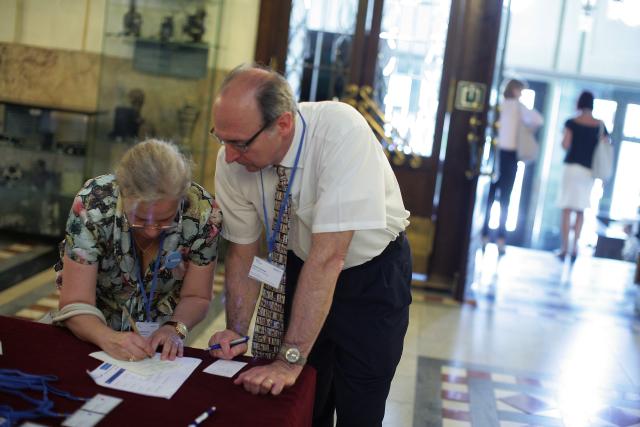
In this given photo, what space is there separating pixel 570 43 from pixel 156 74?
8.35 meters

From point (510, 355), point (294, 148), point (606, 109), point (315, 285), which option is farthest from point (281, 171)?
point (606, 109)

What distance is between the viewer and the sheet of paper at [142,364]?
208 cm

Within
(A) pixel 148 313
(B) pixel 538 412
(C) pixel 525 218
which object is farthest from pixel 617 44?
(A) pixel 148 313

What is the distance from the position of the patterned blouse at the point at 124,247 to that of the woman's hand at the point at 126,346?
256mm

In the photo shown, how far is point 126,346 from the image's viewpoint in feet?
7.09

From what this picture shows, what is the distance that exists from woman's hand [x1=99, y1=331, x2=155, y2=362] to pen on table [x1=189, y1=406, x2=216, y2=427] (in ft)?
1.29

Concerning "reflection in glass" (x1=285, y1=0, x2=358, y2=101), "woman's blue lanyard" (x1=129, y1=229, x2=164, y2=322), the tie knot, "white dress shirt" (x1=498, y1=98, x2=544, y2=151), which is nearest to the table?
"woman's blue lanyard" (x1=129, y1=229, x2=164, y2=322)

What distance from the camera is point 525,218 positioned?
502 inches

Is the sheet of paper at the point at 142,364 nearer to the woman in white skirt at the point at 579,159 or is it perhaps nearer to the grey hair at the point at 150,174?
the grey hair at the point at 150,174

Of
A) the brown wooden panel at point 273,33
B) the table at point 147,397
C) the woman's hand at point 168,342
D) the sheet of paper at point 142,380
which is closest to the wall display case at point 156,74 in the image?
the brown wooden panel at point 273,33

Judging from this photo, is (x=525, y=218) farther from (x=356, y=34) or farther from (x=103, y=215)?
(x=103, y=215)

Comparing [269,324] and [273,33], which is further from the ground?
[273,33]

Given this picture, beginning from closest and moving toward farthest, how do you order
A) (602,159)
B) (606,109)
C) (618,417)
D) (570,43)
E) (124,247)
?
(124,247) < (618,417) < (602,159) < (570,43) < (606,109)

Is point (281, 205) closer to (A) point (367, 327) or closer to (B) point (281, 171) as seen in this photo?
(B) point (281, 171)
